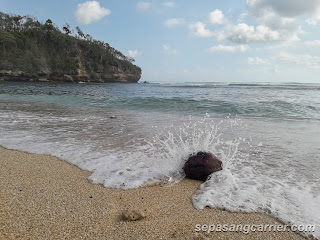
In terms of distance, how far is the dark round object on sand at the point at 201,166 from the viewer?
10.5ft

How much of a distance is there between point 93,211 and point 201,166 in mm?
1729

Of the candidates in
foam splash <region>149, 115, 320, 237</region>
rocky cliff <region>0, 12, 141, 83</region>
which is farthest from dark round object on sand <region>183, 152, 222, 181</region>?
rocky cliff <region>0, 12, 141, 83</region>

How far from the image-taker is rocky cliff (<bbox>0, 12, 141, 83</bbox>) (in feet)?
162

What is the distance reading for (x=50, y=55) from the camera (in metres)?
59.5

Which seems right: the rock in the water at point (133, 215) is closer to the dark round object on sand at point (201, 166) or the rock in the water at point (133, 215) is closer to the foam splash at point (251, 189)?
the foam splash at point (251, 189)

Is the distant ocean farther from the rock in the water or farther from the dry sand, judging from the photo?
the rock in the water

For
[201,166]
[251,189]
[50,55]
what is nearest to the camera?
[251,189]

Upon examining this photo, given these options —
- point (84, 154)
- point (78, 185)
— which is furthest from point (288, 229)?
point (84, 154)

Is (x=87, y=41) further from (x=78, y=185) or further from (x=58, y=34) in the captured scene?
(x=78, y=185)

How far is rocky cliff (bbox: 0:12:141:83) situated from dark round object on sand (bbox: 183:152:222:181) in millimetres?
55825

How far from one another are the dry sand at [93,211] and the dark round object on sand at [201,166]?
148mm

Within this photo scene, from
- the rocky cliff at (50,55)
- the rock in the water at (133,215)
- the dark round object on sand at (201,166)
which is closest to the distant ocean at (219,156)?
the dark round object on sand at (201,166)

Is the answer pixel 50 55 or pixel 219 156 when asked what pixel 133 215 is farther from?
pixel 50 55

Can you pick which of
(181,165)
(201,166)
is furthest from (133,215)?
(181,165)
